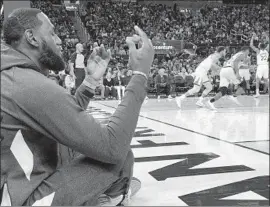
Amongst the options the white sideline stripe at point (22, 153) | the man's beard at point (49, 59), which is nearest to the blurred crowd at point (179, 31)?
the man's beard at point (49, 59)

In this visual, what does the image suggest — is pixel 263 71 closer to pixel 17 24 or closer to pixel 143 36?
pixel 143 36

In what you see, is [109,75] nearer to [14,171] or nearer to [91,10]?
[91,10]

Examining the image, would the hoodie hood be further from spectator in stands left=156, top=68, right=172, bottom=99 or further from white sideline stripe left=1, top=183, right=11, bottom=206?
spectator in stands left=156, top=68, right=172, bottom=99

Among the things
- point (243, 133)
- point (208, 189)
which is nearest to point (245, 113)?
point (243, 133)

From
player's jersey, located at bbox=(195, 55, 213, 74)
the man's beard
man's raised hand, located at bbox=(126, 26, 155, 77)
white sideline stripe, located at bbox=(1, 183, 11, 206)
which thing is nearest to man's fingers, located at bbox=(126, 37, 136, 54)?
man's raised hand, located at bbox=(126, 26, 155, 77)

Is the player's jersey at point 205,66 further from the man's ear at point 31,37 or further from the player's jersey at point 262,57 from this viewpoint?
the man's ear at point 31,37

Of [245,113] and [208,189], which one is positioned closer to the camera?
[208,189]

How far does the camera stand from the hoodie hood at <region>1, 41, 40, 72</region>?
32.6 inches

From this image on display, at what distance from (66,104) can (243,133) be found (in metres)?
2.93

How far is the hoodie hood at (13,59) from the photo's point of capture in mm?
829

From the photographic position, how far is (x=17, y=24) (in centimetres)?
87

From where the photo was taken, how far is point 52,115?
0.82m

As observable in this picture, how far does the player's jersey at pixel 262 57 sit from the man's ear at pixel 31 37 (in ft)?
24.8

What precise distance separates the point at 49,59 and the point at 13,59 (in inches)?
3.8
